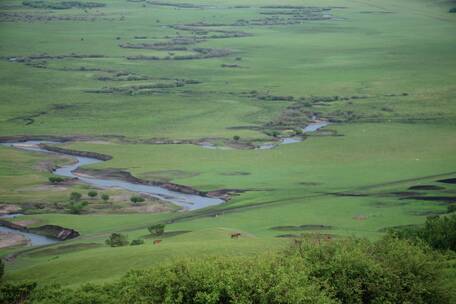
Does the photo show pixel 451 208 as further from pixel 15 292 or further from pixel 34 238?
pixel 15 292

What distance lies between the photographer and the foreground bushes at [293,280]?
33375mm

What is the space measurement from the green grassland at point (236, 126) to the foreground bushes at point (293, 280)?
6.57 meters

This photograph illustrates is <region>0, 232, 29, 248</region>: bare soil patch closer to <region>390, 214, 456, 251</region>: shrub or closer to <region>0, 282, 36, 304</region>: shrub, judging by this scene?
A: <region>0, 282, 36, 304</region>: shrub

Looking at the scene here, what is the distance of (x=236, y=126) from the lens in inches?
3994

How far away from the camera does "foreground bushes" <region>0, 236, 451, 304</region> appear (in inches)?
1314

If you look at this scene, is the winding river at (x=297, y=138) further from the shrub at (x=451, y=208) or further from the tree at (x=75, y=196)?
the shrub at (x=451, y=208)

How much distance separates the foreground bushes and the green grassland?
21.6 ft

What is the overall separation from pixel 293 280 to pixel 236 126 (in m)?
68.6

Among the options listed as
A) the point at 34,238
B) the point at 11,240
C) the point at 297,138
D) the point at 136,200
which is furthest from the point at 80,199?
the point at 297,138

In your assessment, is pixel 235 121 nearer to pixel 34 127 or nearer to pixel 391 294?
pixel 34 127

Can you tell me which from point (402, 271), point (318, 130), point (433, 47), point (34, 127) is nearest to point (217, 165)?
point (318, 130)

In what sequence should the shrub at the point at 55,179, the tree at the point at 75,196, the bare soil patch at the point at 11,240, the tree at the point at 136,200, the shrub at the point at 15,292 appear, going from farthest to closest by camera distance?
the shrub at the point at 55,179
the tree at the point at 75,196
the tree at the point at 136,200
the bare soil patch at the point at 11,240
the shrub at the point at 15,292

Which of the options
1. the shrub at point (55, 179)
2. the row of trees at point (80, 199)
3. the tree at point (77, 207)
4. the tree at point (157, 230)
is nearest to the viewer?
the tree at point (157, 230)

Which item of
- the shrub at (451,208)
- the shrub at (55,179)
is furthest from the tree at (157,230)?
the shrub at (55,179)
